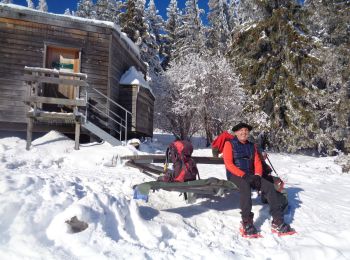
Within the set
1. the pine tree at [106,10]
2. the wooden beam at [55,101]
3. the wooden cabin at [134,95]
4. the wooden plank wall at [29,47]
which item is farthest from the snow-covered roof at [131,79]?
the pine tree at [106,10]

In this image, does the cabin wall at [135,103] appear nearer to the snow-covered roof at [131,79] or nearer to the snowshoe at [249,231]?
the snow-covered roof at [131,79]

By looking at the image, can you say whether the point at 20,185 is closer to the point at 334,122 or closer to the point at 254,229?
the point at 254,229

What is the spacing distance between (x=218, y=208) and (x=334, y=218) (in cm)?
193

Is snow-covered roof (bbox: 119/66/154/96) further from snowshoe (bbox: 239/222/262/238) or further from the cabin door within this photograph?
snowshoe (bbox: 239/222/262/238)

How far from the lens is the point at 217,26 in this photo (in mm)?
38219

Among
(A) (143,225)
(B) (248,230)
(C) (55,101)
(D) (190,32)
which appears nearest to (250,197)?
(B) (248,230)

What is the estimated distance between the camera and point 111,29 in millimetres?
13875

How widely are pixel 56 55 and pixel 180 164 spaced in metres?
9.86

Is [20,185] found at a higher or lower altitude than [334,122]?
lower

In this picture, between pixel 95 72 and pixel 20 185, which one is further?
pixel 95 72

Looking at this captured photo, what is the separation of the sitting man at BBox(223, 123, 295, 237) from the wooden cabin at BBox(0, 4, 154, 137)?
8393mm

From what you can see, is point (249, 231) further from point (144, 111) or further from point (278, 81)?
point (278, 81)

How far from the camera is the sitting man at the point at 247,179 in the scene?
4836mm

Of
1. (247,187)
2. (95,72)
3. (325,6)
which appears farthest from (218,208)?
(325,6)
